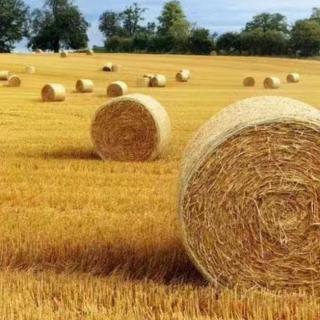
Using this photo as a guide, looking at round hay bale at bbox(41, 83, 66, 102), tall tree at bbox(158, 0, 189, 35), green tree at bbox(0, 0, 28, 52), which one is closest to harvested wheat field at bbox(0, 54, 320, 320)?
round hay bale at bbox(41, 83, 66, 102)

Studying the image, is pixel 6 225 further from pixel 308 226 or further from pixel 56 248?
pixel 308 226

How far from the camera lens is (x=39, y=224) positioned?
8.05m

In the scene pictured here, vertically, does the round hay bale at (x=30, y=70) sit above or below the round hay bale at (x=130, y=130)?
below

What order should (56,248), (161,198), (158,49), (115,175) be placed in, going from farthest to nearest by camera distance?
(158,49) → (115,175) → (161,198) → (56,248)

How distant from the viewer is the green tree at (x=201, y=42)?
75938 mm

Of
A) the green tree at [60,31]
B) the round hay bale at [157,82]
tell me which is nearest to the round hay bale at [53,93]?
the round hay bale at [157,82]

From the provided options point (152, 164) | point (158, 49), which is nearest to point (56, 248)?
point (152, 164)

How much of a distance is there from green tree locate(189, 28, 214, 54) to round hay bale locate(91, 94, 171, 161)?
63212mm

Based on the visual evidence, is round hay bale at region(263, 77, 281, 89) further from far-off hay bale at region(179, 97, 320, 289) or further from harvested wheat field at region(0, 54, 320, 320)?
far-off hay bale at region(179, 97, 320, 289)

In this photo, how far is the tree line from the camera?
7181 centimetres

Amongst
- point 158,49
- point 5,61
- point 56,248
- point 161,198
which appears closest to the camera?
point 56,248

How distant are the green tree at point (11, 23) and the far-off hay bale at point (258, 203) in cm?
7740

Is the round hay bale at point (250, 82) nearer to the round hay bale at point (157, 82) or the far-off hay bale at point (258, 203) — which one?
the round hay bale at point (157, 82)

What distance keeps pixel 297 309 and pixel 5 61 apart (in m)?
43.1
